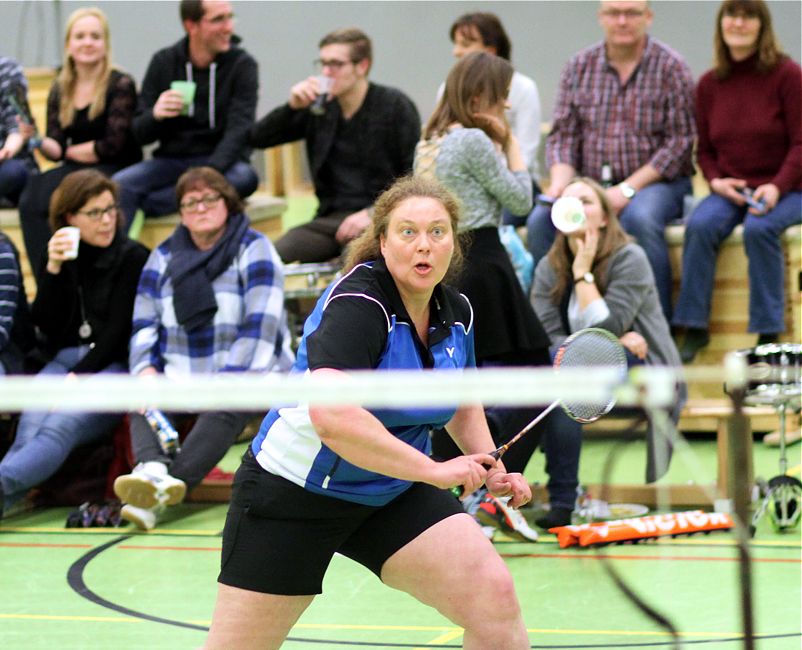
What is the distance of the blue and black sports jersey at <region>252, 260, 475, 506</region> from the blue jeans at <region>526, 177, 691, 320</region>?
13.0 feet

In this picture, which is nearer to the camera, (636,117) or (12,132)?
(636,117)

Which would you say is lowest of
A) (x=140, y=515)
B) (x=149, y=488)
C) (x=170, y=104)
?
(x=140, y=515)

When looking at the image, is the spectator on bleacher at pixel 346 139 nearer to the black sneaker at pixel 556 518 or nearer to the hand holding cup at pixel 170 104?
the hand holding cup at pixel 170 104

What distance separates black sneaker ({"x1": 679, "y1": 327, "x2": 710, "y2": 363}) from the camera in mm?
7773

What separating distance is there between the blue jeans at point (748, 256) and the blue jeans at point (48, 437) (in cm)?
308

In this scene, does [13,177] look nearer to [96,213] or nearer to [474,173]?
[96,213]

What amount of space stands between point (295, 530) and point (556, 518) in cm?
298

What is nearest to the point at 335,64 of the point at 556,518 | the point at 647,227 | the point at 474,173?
the point at 647,227

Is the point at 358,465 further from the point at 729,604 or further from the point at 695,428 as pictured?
the point at 695,428

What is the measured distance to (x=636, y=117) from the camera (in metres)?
7.88

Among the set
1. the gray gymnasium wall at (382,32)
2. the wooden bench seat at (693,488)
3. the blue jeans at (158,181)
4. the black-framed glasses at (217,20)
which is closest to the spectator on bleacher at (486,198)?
the wooden bench seat at (693,488)

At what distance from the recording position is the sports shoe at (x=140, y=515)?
6605mm

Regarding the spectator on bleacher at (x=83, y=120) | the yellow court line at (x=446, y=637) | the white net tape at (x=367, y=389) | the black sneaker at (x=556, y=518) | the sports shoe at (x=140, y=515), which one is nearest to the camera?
the white net tape at (x=367, y=389)

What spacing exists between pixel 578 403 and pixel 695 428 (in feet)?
12.5
